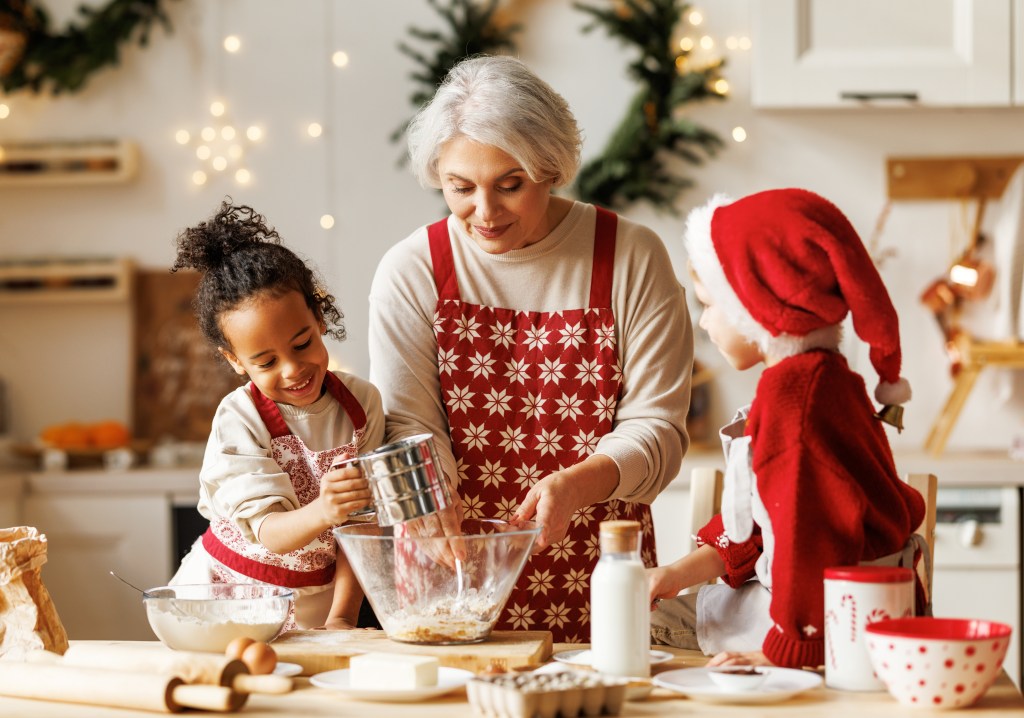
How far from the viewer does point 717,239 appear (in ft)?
3.98

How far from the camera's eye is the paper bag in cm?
121

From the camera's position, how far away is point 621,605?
110 cm

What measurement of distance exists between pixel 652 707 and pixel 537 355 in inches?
27.6

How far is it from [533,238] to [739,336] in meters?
0.52

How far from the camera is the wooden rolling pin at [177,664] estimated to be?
3.36ft

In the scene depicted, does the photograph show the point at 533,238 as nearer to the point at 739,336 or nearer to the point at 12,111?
the point at 739,336

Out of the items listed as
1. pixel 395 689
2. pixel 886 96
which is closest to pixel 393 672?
pixel 395 689

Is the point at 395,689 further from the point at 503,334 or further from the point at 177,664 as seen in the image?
the point at 503,334

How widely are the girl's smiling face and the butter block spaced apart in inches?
18.2

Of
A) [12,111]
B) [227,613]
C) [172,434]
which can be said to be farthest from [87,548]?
[227,613]

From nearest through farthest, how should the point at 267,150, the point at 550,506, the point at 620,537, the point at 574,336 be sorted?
the point at 620,537 → the point at 550,506 → the point at 574,336 → the point at 267,150

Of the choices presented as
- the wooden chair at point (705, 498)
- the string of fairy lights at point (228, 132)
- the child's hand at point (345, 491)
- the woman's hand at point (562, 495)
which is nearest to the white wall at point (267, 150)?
the string of fairy lights at point (228, 132)

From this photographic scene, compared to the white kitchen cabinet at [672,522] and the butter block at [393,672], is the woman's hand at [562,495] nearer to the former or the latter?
the butter block at [393,672]

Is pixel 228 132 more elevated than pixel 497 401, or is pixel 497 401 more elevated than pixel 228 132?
pixel 228 132
